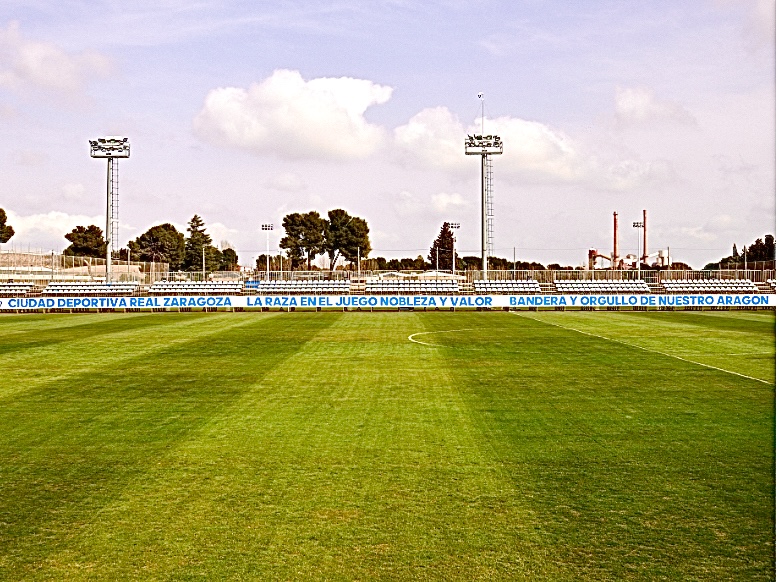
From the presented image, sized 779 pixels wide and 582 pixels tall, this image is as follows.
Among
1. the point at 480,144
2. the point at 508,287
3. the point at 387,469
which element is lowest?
the point at 387,469

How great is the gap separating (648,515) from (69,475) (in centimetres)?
545

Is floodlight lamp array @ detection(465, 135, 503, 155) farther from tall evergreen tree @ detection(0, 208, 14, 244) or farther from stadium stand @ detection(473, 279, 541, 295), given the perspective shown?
tall evergreen tree @ detection(0, 208, 14, 244)

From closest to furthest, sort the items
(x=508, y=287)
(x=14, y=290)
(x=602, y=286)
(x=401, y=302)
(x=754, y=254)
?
(x=401, y=302) → (x=14, y=290) → (x=508, y=287) → (x=602, y=286) → (x=754, y=254)

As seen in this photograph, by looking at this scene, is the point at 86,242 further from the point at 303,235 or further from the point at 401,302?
the point at 401,302

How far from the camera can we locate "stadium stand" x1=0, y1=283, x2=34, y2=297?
4797 centimetres

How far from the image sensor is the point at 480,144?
53.5 metres

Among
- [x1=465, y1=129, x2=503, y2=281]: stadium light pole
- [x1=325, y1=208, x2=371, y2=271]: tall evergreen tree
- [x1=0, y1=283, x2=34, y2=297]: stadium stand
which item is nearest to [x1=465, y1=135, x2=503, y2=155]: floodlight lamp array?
[x1=465, y1=129, x2=503, y2=281]: stadium light pole

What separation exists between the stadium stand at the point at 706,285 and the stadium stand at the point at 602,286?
1575 mm

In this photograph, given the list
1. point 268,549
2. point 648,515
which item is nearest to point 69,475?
point 268,549

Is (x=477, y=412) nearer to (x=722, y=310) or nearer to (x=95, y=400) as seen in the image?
(x=95, y=400)

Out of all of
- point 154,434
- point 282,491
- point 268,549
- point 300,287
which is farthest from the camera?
point 300,287

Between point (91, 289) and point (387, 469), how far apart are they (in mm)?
45884

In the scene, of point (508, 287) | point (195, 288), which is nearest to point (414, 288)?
point (508, 287)

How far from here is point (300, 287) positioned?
2090 inches
